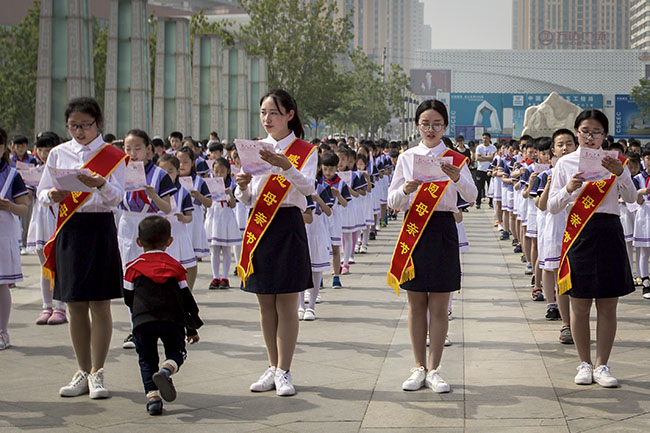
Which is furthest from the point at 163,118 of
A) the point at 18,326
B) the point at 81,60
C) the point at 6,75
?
the point at 6,75

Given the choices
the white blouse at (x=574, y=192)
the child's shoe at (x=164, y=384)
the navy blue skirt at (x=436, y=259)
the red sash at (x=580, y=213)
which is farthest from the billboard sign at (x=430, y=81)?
the child's shoe at (x=164, y=384)

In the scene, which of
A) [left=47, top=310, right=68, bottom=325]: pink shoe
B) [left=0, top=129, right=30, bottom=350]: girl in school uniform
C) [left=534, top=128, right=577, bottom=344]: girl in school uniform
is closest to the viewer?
[left=534, top=128, right=577, bottom=344]: girl in school uniform

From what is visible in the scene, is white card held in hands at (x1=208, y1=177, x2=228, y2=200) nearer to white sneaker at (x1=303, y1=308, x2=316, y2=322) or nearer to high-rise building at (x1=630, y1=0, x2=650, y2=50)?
white sneaker at (x1=303, y1=308, x2=316, y2=322)

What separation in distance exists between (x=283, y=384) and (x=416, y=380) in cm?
93

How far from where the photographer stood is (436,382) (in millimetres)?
7121

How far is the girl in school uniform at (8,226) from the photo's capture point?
867cm

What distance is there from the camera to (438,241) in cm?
723

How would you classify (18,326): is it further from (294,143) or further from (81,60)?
(81,60)

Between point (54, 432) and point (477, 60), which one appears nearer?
point (54, 432)

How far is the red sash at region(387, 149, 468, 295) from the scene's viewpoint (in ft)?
23.6

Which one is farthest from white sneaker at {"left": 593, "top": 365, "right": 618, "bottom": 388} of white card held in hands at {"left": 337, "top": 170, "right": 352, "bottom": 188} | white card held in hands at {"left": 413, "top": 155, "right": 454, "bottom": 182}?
white card held in hands at {"left": 337, "top": 170, "right": 352, "bottom": 188}

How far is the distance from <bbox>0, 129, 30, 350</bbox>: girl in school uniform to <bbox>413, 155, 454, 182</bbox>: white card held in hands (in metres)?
3.57

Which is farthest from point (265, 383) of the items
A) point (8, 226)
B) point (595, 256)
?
point (8, 226)

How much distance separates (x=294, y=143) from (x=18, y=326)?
431cm
